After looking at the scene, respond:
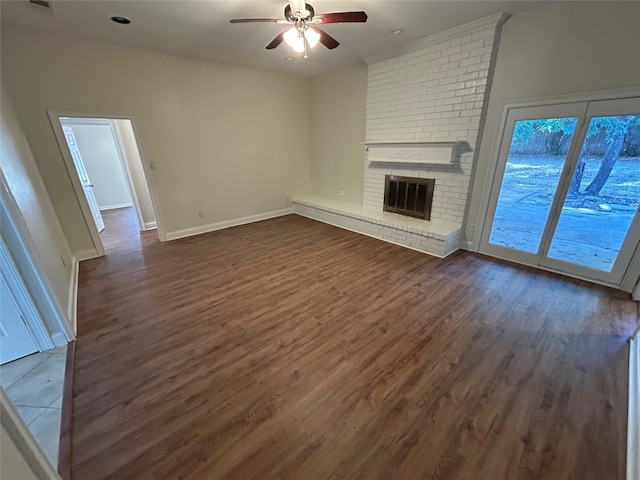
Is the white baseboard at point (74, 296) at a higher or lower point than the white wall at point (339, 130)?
lower

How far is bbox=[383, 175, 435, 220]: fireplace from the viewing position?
398 cm

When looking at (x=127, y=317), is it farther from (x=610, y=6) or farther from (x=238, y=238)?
(x=610, y=6)

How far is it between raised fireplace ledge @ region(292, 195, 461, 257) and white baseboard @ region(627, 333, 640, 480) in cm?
188

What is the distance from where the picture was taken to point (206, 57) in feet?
13.1

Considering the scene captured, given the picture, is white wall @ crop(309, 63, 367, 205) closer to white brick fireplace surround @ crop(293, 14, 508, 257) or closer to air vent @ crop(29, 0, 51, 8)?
white brick fireplace surround @ crop(293, 14, 508, 257)

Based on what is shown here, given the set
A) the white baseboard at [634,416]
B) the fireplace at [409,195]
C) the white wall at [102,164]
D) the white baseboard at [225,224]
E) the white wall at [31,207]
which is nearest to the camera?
the white baseboard at [634,416]

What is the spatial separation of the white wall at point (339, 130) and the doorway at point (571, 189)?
2401 mm

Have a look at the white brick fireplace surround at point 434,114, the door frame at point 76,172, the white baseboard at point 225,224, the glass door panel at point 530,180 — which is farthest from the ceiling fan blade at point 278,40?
the white baseboard at point 225,224

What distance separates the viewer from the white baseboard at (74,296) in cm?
234

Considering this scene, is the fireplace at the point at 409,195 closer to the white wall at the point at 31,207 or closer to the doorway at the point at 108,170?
the white wall at the point at 31,207

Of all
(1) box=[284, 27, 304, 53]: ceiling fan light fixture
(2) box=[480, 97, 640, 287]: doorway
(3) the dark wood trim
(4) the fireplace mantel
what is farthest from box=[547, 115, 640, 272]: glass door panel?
(3) the dark wood trim

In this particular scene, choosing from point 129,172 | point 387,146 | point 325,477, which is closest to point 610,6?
point 387,146

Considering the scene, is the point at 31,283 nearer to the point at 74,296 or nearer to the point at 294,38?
the point at 74,296

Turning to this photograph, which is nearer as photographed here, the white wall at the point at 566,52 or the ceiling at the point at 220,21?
the white wall at the point at 566,52
